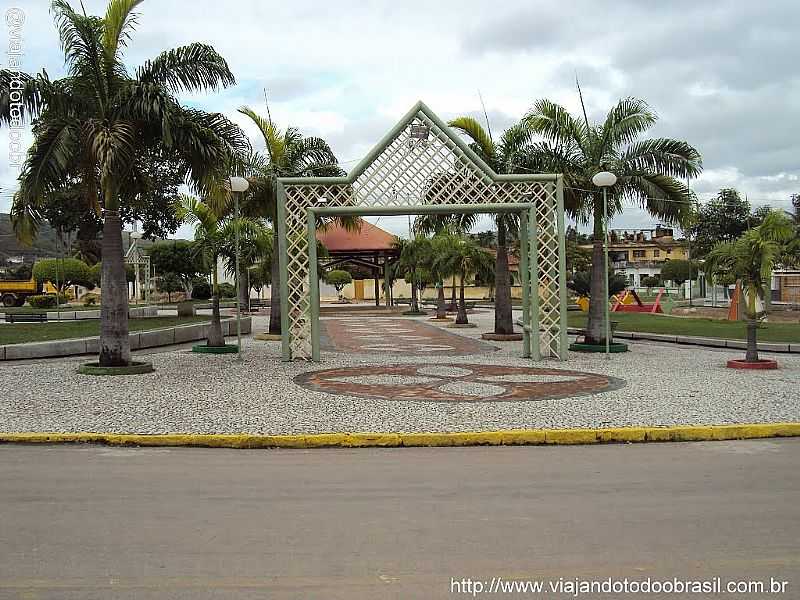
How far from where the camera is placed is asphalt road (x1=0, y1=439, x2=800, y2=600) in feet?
14.4

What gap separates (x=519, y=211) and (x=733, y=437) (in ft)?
29.4

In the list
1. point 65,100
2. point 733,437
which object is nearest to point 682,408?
point 733,437

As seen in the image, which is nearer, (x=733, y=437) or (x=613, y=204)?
(x=733, y=437)

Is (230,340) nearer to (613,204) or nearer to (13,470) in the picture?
(613,204)

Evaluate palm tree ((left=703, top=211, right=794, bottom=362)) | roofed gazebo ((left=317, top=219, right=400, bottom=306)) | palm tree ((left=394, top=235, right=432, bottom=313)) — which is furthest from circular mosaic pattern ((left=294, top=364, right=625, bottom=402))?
roofed gazebo ((left=317, top=219, right=400, bottom=306))

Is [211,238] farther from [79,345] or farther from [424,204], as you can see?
[424,204]

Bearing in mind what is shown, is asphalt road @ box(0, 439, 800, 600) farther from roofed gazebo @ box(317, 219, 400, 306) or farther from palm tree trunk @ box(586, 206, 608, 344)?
roofed gazebo @ box(317, 219, 400, 306)

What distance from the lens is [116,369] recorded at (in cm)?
1397

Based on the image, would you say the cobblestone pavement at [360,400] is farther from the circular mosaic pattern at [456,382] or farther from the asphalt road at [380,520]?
the asphalt road at [380,520]

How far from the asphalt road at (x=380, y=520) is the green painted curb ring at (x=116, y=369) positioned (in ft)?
19.9

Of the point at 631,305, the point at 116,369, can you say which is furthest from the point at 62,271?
the point at 116,369

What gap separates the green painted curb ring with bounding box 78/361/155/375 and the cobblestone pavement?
0.29 m

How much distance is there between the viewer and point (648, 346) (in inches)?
830

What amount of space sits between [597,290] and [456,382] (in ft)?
24.5
